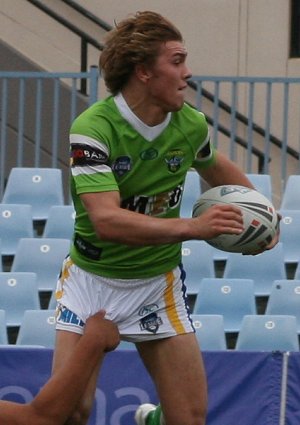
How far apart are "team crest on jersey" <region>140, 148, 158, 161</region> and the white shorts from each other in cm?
49

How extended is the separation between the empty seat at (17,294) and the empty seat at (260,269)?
1234 mm

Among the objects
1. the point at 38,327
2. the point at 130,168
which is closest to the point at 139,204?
the point at 130,168

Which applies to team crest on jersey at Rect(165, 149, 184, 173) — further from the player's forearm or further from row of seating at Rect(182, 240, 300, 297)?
row of seating at Rect(182, 240, 300, 297)

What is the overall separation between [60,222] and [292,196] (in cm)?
155

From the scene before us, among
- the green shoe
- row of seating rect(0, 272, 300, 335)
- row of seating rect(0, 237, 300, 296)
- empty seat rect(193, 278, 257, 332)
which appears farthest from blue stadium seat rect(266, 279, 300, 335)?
the green shoe

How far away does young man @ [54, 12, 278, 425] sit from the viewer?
5.28 m

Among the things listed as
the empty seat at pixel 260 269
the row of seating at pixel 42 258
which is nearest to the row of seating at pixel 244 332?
the row of seating at pixel 42 258

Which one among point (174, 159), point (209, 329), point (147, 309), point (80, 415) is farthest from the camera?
point (209, 329)

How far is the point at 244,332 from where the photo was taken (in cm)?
773

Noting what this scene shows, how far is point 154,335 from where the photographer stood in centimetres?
551

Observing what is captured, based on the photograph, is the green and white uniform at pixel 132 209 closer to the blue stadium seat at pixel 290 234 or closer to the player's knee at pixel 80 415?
the player's knee at pixel 80 415

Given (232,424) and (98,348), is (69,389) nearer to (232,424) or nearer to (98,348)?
(98,348)

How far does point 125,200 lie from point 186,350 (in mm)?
626

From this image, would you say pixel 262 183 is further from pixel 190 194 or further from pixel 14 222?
pixel 14 222
